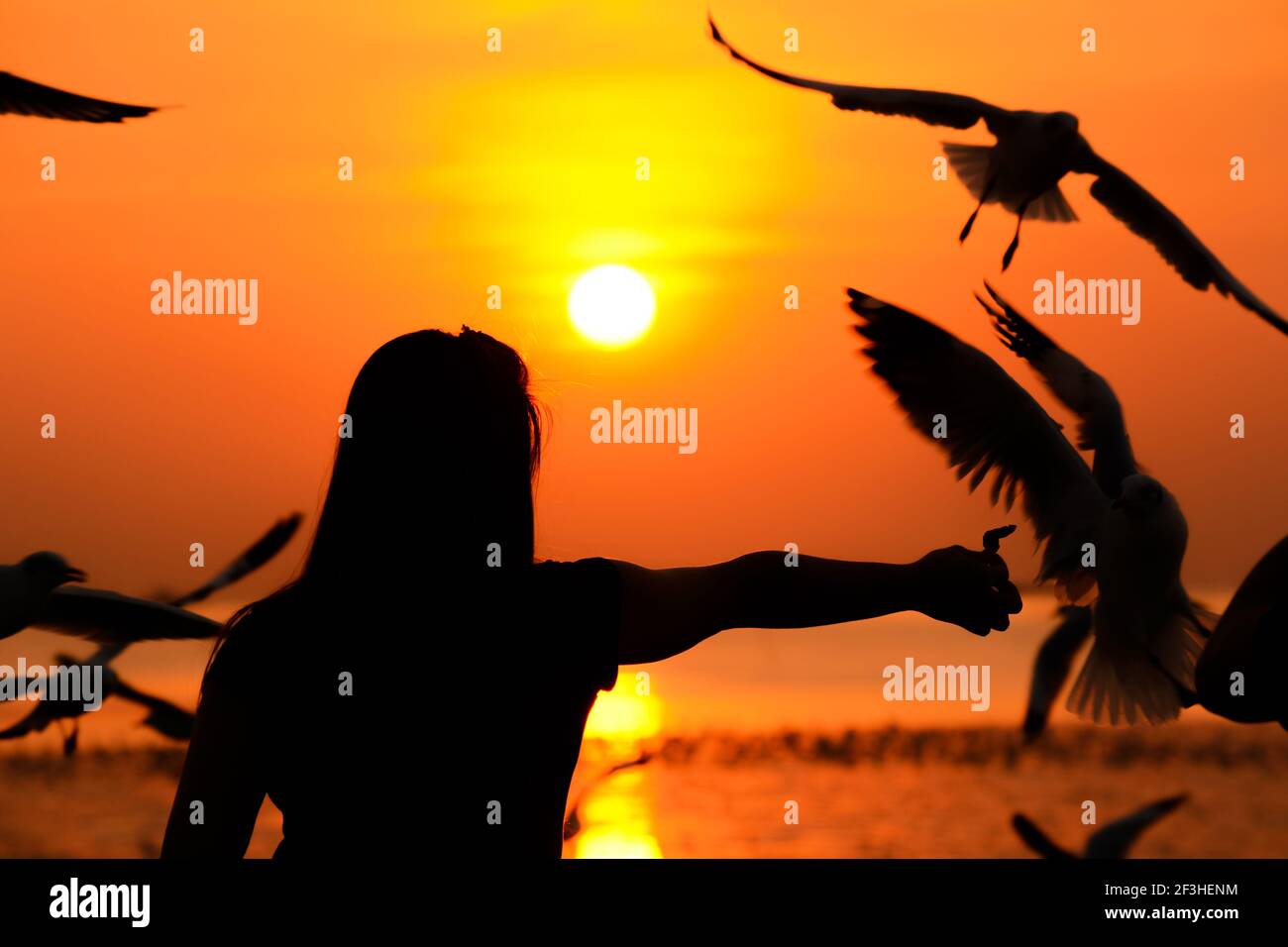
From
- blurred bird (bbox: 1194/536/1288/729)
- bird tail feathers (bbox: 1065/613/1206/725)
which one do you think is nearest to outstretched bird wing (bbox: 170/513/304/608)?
bird tail feathers (bbox: 1065/613/1206/725)

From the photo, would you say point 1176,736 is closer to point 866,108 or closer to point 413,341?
point 866,108

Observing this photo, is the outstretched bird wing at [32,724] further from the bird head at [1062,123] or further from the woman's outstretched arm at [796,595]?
the woman's outstretched arm at [796,595]

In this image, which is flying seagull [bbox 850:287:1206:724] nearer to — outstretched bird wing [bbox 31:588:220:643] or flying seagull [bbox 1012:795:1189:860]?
flying seagull [bbox 1012:795:1189:860]

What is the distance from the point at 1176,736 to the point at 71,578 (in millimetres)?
23756

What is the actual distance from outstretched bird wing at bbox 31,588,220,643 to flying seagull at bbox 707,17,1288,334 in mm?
3382

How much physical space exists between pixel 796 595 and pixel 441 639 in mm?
342

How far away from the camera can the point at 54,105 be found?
668 centimetres

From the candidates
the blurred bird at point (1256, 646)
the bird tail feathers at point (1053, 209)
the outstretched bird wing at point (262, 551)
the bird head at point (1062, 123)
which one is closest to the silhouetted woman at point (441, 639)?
the blurred bird at point (1256, 646)

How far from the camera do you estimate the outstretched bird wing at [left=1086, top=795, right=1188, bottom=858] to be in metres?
6.07

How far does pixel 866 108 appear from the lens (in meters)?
7.36

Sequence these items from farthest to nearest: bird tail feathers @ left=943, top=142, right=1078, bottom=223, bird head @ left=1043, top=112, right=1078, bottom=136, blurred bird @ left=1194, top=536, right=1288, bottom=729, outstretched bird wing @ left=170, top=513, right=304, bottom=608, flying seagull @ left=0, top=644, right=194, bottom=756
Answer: outstretched bird wing @ left=170, top=513, right=304, bottom=608 → flying seagull @ left=0, top=644, right=194, bottom=756 → bird tail feathers @ left=943, top=142, right=1078, bottom=223 → bird head @ left=1043, top=112, right=1078, bottom=136 → blurred bird @ left=1194, top=536, right=1288, bottom=729

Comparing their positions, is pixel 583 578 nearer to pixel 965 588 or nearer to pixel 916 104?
pixel 965 588

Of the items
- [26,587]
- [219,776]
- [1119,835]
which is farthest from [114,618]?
[219,776]

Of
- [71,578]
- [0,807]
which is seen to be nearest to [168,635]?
[71,578]
